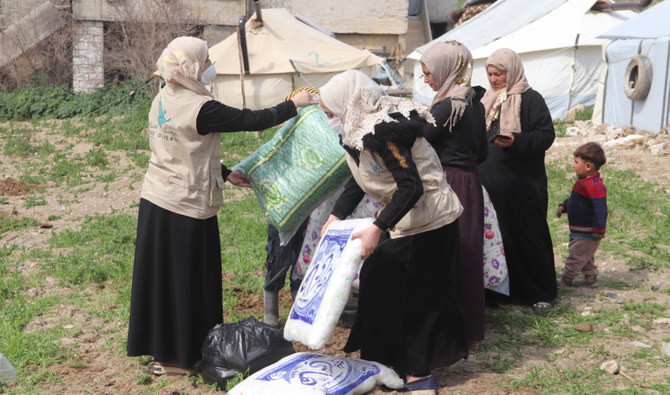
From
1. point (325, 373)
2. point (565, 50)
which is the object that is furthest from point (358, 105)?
point (565, 50)

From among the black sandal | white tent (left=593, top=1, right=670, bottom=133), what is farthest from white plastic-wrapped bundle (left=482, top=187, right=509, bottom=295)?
white tent (left=593, top=1, right=670, bottom=133)

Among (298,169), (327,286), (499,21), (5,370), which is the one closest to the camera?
(327,286)

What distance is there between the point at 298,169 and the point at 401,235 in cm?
74

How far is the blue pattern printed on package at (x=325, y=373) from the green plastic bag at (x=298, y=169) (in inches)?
31.6

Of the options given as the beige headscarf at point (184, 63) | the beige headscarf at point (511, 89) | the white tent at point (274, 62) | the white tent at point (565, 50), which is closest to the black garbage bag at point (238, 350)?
the beige headscarf at point (184, 63)

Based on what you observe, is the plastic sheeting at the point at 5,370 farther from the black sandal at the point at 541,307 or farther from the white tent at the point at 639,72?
the white tent at the point at 639,72

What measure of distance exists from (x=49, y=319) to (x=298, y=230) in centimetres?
193

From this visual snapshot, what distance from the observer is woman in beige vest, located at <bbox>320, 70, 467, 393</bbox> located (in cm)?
291

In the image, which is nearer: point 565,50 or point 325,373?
point 325,373

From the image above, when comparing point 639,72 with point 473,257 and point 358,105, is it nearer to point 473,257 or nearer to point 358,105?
point 473,257

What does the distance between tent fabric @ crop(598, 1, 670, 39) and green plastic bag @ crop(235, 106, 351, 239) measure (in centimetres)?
1027

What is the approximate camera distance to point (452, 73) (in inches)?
144

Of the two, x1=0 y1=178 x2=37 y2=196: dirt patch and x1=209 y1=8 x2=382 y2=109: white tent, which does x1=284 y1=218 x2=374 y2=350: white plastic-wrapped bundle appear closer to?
x1=0 y1=178 x2=37 y2=196: dirt patch

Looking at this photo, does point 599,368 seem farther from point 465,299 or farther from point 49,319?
point 49,319
